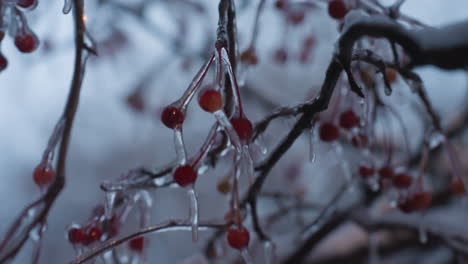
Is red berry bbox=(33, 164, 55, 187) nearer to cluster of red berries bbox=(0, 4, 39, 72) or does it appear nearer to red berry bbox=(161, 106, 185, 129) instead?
cluster of red berries bbox=(0, 4, 39, 72)

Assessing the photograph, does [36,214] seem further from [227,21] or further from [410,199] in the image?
[410,199]

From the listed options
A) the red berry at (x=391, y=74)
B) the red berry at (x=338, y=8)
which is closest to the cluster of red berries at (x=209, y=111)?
the red berry at (x=338, y=8)

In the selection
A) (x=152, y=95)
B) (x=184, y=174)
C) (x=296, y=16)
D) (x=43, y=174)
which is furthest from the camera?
(x=152, y=95)

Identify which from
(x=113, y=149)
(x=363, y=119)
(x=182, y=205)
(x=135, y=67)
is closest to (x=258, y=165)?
(x=363, y=119)

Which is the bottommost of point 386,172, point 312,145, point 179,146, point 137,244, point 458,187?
point 458,187

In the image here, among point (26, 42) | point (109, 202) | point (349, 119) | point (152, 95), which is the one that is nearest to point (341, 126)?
point (349, 119)

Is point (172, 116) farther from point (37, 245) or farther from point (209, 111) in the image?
point (37, 245)

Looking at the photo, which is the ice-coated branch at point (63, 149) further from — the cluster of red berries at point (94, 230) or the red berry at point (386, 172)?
the red berry at point (386, 172)
